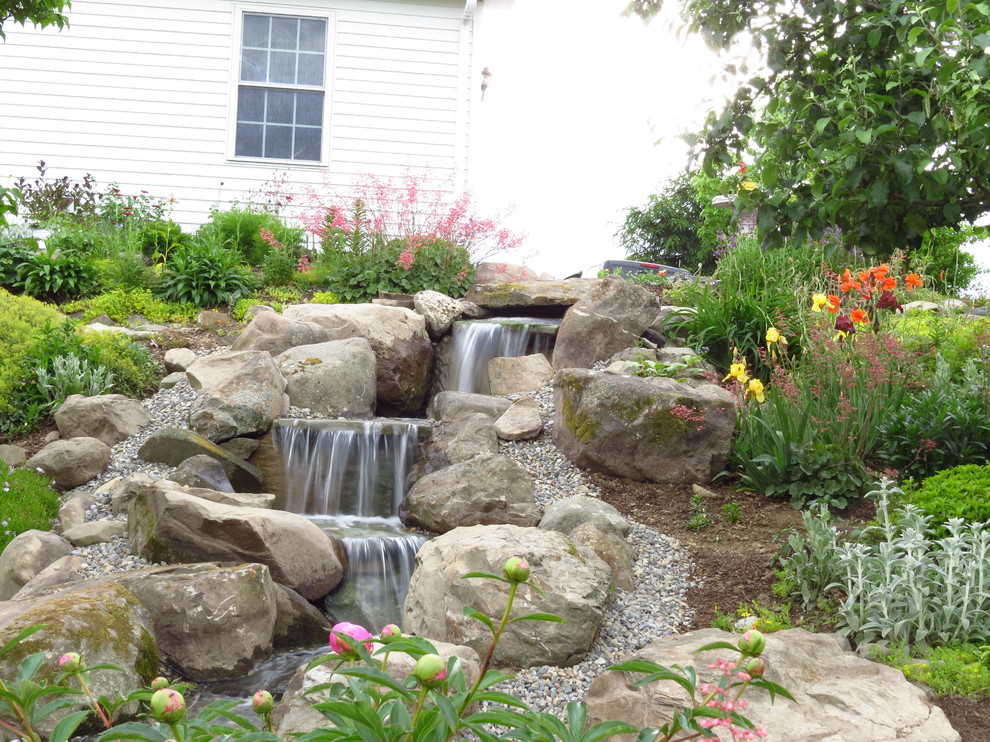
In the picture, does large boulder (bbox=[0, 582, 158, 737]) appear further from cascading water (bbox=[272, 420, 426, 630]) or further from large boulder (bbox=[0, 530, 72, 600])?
cascading water (bbox=[272, 420, 426, 630])

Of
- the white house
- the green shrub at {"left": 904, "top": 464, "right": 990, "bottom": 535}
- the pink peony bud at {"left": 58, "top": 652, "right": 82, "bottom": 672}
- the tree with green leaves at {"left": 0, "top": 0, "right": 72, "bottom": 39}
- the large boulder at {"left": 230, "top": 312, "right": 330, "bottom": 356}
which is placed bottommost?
the green shrub at {"left": 904, "top": 464, "right": 990, "bottom": 535}

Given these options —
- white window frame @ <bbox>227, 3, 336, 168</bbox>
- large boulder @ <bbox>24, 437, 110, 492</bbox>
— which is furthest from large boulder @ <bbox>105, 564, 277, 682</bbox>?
white window frame @ <bbox>227, 3, 336, 168</bbox>

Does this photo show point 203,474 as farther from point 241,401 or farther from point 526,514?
point 526,514

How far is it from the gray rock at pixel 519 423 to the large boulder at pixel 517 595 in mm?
2324

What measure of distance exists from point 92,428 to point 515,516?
3.44m

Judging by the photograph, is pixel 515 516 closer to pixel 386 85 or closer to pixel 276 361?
pixel 276 361

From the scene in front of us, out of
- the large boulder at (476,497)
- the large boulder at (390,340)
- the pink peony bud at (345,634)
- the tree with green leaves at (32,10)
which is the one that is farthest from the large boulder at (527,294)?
the pink peony bud at (345,634)

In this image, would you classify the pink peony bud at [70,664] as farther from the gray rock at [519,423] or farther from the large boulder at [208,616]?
the gray rock at [519,423]

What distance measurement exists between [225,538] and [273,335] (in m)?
3.53

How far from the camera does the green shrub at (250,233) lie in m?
10.8

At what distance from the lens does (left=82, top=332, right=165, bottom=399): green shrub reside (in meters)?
7.25

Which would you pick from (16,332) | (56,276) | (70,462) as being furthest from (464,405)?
(56,276)

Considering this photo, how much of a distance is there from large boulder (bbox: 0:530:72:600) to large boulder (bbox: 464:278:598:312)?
17.9 feet

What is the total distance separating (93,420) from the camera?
254 inches
